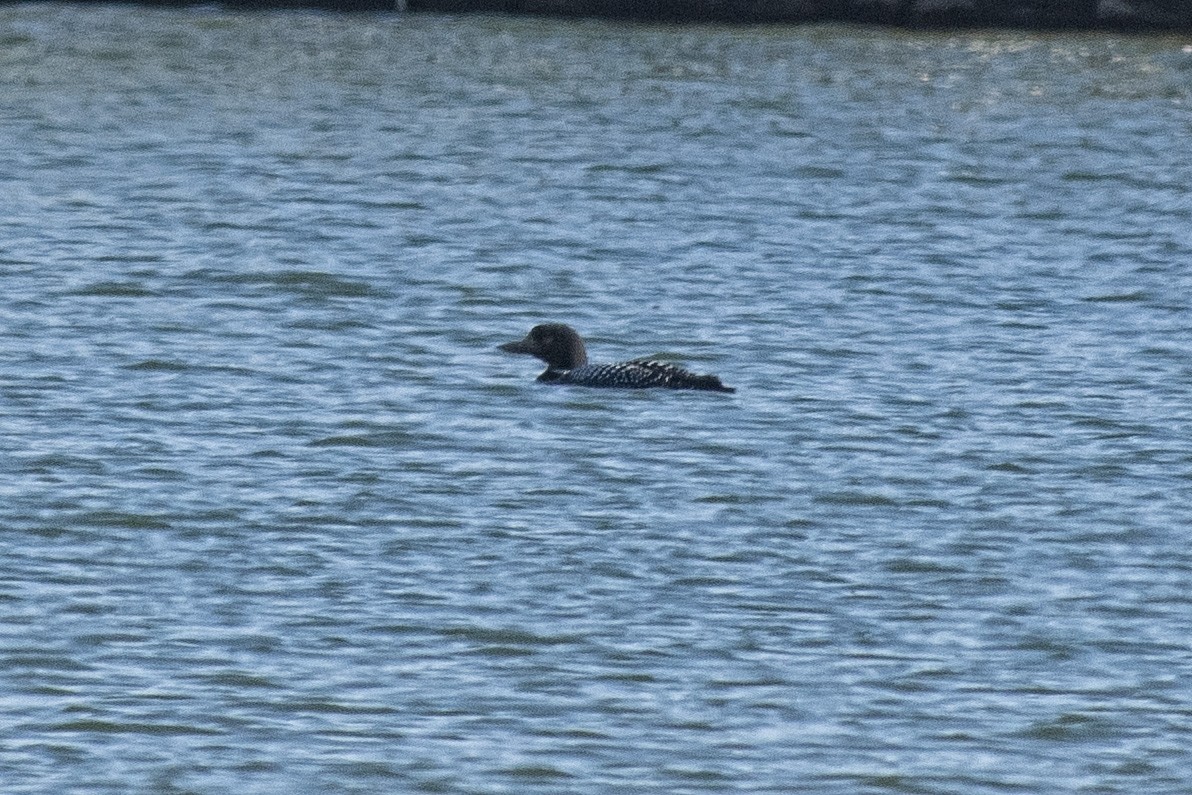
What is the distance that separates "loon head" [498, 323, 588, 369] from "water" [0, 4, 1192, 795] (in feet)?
0.98

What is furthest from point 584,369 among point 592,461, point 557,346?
point 592,461

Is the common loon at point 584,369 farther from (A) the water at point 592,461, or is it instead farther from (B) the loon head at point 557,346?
(A) the water at point 592,461

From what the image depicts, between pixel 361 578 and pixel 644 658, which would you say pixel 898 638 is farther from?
pixel 361 578

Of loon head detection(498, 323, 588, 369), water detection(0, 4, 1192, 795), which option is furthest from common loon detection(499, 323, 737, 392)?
water detection(0, 4, 1192, 795)

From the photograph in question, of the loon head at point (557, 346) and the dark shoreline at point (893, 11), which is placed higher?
the dark shoreline at point (893, 11)

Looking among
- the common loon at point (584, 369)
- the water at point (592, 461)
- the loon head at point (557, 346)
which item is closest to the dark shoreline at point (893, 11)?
the water at point (592, 461)

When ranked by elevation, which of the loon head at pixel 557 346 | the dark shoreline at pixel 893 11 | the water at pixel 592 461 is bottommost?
the water at pixel 592 461

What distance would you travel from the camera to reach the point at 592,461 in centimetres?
1405

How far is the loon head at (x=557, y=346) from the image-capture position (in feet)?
53.7

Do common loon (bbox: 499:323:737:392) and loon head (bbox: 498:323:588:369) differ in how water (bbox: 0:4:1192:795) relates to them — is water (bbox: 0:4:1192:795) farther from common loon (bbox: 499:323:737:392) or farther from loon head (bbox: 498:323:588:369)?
loon head (bbox: 498:323:588:369)

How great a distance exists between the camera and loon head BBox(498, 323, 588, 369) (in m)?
16.4

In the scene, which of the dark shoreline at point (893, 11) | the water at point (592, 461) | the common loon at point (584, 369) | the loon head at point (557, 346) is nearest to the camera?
the water at point (592, 461)

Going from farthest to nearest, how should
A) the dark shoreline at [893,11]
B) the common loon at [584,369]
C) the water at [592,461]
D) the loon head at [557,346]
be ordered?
the dark shoreline at [893,11]
the loon head at [557,346]
the common loon at [584,369]
the water at [592,461]

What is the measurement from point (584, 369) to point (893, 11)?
23.5m
